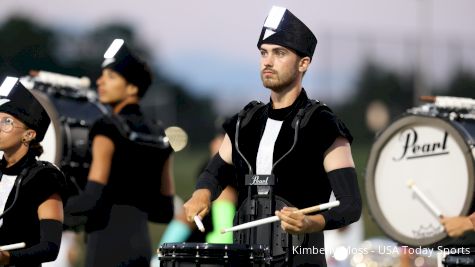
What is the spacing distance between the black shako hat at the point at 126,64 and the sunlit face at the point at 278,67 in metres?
2.81

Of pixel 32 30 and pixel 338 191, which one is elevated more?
pixel 32 30

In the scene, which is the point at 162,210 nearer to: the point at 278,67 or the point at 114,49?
the point at 114,49

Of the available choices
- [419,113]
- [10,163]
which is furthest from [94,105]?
[10,163]

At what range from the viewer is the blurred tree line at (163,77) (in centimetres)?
3053

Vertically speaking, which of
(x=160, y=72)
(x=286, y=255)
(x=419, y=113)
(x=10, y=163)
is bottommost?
(x=286, y=255)

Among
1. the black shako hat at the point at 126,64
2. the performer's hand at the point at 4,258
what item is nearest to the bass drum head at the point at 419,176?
the black shako hat at the point at 126,64

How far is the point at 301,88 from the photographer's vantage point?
704 centimetres

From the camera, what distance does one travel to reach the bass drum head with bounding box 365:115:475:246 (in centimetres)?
870

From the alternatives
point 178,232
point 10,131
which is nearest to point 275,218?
point 10,131

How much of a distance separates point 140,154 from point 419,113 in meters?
1.74

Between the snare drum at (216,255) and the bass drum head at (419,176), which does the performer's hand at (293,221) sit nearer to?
the snare drum at (216,255)

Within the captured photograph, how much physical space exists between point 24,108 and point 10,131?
155 mm

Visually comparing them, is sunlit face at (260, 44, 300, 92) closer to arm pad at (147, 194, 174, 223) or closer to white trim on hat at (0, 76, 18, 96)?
white trim on hat at (0, 76, 18, 96)

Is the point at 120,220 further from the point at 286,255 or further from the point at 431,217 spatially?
the point at 286,255
